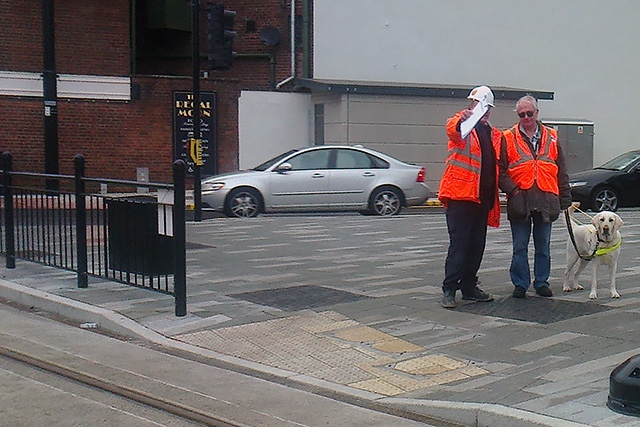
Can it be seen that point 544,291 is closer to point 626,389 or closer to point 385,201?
point 626,389

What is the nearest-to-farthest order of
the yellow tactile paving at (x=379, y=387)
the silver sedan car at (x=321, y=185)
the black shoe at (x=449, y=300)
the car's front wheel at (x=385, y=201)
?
the yellow tactile paving at (x=379, y=387), the black shoe at (x=449, y=300), the silver sedan car at (x=321, y=185), the car's front wheel at (x=385, y=201)

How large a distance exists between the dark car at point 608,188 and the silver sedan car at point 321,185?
3518mm

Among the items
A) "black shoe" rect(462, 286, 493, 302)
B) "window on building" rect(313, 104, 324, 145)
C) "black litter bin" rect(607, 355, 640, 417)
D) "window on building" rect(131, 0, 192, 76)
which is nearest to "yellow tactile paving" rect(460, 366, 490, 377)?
"black litter bin" rect(607, 355, 640, 417)

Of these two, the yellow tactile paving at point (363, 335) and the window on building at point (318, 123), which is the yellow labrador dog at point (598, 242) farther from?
the window on building at point (318, 123)

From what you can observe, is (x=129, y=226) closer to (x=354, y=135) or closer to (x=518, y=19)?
(x=354, y=135)

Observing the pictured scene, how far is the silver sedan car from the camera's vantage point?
18.0 m

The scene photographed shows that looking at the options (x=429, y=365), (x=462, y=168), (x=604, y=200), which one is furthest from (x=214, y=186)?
(x=429, y=365)

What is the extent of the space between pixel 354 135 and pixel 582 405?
62.0 ft

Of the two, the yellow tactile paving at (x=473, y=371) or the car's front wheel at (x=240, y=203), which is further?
the car's front wheel at (x=240, y=203)

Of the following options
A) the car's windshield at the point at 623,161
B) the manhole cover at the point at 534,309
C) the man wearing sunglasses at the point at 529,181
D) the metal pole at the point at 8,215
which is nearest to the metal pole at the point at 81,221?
the metal pole at the point at 8,215

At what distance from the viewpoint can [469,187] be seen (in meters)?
8.19

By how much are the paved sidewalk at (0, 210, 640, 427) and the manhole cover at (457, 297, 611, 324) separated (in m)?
0.02

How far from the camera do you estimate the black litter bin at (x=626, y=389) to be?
5.21m

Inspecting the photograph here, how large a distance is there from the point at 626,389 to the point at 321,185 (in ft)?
44.3
